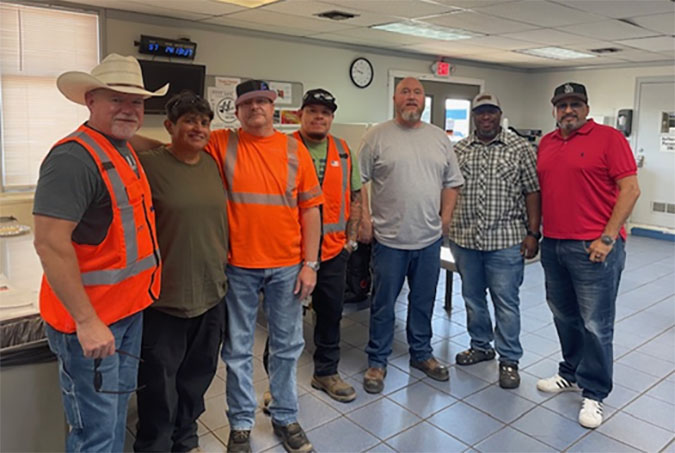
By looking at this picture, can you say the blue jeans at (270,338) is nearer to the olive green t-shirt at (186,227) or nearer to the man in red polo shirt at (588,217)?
the olive green t-shirt at (186,227)

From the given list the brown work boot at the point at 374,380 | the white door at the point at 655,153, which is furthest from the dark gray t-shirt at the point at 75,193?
the white door at the point at 655,153

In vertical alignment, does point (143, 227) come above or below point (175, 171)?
below

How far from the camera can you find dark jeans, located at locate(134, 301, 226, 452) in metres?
2.04

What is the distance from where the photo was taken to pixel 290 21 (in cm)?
486

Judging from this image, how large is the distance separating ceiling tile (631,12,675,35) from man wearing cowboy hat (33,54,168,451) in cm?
441

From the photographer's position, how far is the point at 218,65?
204 inches

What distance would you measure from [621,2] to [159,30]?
367cm

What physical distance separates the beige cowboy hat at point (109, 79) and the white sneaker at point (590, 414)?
245cm

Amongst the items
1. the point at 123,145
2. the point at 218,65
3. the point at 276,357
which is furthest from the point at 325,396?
the point at 218,65

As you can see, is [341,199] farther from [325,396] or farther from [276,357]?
[325,396]

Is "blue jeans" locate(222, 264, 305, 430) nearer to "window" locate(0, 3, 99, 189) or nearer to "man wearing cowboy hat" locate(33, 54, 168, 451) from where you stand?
Answer: "man wearing cowboy hat" locate(33, 54, 168, 451)

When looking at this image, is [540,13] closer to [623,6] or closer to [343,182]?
[623,6]

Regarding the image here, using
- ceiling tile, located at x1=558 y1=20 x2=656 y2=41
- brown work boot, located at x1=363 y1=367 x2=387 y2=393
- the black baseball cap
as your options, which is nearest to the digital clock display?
the black baseball cap

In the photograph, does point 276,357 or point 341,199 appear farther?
point 341,199
